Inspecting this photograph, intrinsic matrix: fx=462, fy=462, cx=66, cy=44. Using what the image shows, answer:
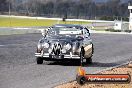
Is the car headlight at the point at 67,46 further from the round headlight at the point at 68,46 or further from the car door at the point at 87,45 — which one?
the car door at the point at 87,45

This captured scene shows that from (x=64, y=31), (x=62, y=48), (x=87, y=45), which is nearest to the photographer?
(x=62, y=48)

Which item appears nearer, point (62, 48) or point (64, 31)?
point (62, 48)

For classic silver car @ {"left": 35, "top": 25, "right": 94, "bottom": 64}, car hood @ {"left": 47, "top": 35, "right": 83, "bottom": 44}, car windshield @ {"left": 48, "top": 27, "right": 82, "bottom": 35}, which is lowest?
classic silver car @ {"left": 35, "top": 25, "right": 94, "bottom": 64}

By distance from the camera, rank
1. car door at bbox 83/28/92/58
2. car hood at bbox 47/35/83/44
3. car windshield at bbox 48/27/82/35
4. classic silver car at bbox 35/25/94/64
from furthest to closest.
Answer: car windshield at bbox 48/27/82/35 → car door at bbox 83/28/92/58 → car hood at bbox 47/35/83/44 → classic silver car at bbox 35/25/94/64

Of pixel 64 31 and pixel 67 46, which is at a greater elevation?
pixel 64 31

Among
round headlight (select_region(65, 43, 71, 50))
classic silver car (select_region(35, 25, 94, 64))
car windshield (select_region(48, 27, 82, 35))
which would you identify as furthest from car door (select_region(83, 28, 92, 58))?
round headlight (select_region(65, 43, 71, 50))

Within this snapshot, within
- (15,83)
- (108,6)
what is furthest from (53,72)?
(108,6)

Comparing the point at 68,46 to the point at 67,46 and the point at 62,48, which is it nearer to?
the point at 67,46

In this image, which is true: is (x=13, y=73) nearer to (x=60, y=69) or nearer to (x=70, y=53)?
(x=60, y=69)

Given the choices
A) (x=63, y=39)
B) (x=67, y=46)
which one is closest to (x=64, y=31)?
(x=63, y=39)

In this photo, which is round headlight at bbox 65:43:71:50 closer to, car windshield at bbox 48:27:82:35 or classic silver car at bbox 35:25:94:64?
classic silver car at bbox 35:25:94:64

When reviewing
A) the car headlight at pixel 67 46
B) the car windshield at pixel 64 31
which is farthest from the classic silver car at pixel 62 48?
the car windshield at pixel 64 31

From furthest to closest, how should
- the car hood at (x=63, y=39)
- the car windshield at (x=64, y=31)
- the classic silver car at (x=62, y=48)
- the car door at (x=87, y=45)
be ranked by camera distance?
the car windshield at (x=64, y=31), the car door at (x=87, y=45), the car hood at (x=63, y=39), the classic silver car at (x=62, y=48)

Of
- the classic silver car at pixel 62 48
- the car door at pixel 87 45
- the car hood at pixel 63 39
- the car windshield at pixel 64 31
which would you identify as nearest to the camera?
the classic silver car at pixel 62 48
